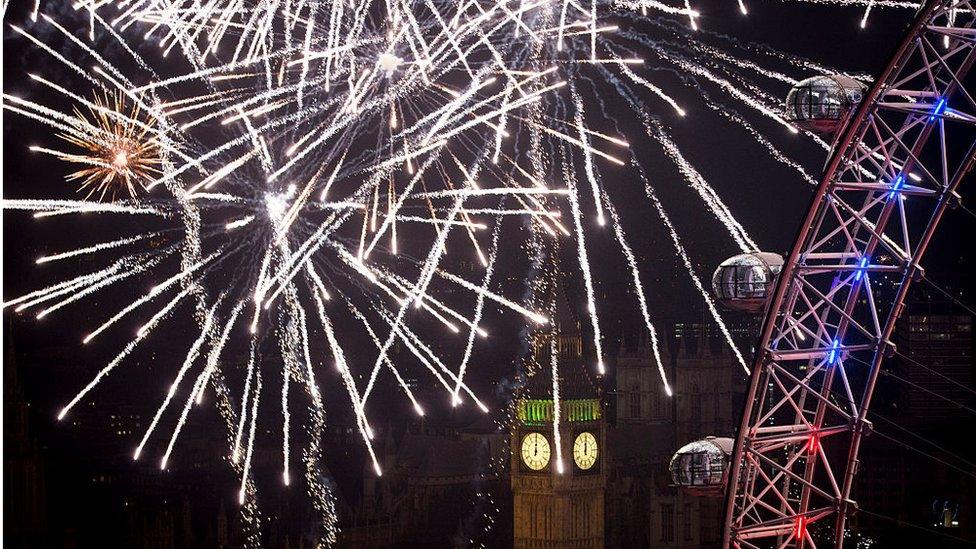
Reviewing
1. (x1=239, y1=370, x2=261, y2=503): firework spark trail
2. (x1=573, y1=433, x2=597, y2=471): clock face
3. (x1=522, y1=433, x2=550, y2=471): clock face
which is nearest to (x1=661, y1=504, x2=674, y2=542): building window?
(x1=573, y1=433, x2=597, y2=471): clock face

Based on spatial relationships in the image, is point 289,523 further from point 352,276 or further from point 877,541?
point 877,541

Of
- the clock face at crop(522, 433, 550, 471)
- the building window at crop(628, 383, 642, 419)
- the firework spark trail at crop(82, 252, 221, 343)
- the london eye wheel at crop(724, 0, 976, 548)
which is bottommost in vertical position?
the london eye wheel at crop(724, 0, 976, 548)

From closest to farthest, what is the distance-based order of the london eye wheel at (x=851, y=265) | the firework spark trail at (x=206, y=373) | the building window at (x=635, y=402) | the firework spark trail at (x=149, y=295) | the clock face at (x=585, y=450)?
the london eye wheel at (x=851, y=265) < the firework spark trail at (x=149, y=295) < the firework spark trail at (x=206, y=373) < the clock face at (x=585, y=450) < the building window at (x=635, y=402)

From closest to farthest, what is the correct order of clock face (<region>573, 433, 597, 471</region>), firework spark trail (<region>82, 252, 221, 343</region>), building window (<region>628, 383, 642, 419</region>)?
firework spark trail (<region>82, 252, 221, 343</region>) → clock face (<region>573, 433, 597, 471</region>) → building window (<region>628, 383, 642, 419</region>)

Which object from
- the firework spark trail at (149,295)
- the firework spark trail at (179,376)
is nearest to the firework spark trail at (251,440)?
the firework spark trail at (179,376)

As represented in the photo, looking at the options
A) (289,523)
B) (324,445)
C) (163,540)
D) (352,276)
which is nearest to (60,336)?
(163,540)

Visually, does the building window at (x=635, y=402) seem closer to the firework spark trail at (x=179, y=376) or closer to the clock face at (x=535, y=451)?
the clock face at (x=535, y=451)

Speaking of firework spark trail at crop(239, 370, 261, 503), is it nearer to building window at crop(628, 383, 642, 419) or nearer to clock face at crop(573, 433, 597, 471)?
clock face at crop(573, 433, 597, 471)
